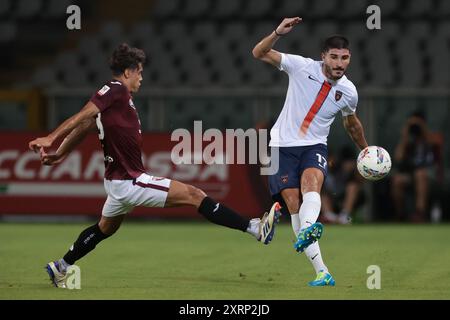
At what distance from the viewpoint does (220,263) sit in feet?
35.3

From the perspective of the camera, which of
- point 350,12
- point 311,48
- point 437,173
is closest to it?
point 437,173

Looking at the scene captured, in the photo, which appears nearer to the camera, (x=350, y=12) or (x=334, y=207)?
(x=334, y=207)

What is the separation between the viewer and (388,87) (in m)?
19.2

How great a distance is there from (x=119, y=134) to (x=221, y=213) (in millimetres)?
1070

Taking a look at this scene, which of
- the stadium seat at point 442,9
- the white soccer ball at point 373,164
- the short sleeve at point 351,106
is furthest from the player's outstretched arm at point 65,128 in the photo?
the stadium seat at point 442,9

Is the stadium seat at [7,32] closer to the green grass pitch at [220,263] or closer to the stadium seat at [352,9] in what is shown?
the green grass pitch at [220,263]

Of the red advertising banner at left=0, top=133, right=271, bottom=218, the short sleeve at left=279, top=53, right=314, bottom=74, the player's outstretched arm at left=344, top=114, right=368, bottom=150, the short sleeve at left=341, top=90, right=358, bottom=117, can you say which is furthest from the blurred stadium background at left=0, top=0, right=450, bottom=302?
the short sleeve at left=279, top=53, right=314, bottom=74

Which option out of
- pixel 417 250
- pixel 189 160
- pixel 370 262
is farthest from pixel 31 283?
pixel 189 160

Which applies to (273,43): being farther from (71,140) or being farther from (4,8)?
(4,8)

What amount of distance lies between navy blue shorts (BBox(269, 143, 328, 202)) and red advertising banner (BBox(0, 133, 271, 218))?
27.9 feet

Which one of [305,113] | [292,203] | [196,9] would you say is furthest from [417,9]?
[292,203]

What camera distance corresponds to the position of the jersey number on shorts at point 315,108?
28.8 feet

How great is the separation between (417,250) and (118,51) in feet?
17.8

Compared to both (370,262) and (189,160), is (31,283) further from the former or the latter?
(189,160)
